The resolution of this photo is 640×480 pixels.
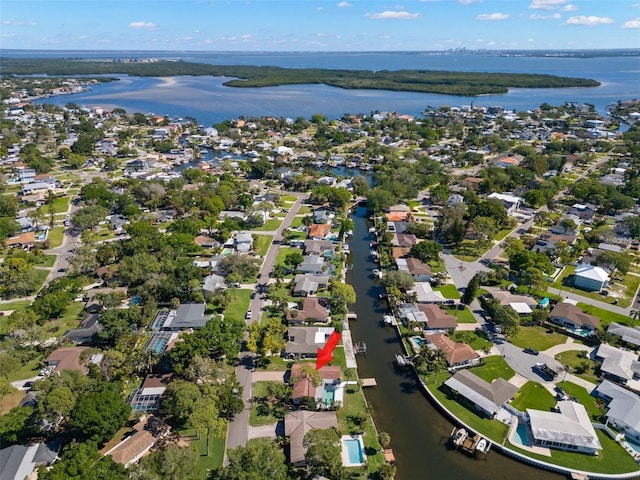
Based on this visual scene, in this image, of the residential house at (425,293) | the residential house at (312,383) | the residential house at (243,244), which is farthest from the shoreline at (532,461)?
the residential house at (243,244)

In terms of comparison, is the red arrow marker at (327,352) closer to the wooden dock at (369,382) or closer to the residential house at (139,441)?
the wooden dock at (369,382)

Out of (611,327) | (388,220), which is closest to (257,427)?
(611,327)

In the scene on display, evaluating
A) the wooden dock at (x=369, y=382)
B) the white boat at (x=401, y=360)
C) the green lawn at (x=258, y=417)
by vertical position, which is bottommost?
the wooden dock at (x=369, y=382)

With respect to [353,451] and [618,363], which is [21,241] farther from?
[618,363]

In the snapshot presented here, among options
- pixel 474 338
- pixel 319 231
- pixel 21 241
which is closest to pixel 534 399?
pixel 474 338

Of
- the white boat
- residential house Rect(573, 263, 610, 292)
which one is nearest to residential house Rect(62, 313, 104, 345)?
the white boat

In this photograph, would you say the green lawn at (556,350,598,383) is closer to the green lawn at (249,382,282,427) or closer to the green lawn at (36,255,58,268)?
the green lawn at (249,382,282,427)

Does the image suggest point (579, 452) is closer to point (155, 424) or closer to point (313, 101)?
point (155, 424)
